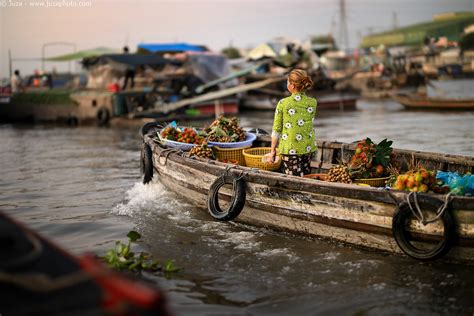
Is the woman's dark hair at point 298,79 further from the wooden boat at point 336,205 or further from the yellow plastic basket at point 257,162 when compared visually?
the yellow plastic basket at point 257,162

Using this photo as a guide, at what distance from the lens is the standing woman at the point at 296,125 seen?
19.3ft

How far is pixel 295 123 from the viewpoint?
599 cm

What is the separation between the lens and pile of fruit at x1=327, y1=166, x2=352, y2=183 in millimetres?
5891

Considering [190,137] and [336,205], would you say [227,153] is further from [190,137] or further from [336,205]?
[336,205]

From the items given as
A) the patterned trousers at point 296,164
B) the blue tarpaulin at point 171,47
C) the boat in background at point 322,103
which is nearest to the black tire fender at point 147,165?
the patterned trousers at point 296,164

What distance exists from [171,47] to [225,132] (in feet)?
74.7

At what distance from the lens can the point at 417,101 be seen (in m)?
22.9

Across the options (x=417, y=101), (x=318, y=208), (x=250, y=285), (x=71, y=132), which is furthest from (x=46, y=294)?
(x=417, y=101)

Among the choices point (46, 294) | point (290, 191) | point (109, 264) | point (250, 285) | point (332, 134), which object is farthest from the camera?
point (332, 134)

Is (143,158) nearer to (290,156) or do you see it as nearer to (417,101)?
(290,156)

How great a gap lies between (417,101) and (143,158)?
1697 cm

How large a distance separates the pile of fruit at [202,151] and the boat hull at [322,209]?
0.97ft

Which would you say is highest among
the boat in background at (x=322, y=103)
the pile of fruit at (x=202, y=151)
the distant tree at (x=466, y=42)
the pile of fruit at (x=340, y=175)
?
the distant tree at (x=466, y=42)

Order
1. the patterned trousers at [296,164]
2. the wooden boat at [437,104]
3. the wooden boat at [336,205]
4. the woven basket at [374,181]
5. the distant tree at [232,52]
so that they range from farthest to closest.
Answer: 1. the distant tree at [232,52]
2. the wooden boat at [437,104]
3. the patterned trousers at [296,164]
4. the woven basket at [374,181]
5. the wooden boat at [336,205]
